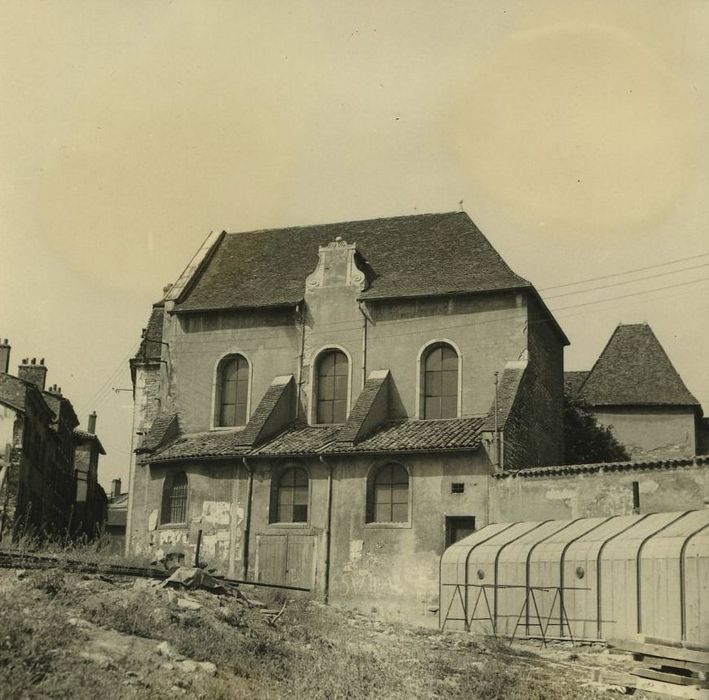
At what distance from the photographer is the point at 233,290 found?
3538 cm

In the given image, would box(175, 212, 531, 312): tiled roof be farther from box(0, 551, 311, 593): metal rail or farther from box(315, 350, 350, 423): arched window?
box(0, 551, 311, 593): metal rail

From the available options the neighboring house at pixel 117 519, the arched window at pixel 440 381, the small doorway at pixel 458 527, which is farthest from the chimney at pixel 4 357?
the neighboring house at pixel 117 519

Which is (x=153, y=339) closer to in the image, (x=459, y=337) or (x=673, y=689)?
(x=459, y=337)

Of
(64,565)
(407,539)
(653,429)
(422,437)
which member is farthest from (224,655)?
(653,429)

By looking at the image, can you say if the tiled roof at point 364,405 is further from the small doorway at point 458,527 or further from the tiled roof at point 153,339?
the tiled roof at point 153,339

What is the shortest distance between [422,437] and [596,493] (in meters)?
5.52

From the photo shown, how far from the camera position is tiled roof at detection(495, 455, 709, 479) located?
80.7ft

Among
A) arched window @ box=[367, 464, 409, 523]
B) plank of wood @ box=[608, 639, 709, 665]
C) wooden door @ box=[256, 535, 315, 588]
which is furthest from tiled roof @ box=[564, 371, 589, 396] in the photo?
plank of wood @ box=[608, 639, 709, 665]

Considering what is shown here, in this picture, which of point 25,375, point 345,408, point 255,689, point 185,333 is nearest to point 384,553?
point 345,408

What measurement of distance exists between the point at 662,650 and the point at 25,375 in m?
30.4

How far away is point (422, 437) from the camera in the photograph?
29625 mm

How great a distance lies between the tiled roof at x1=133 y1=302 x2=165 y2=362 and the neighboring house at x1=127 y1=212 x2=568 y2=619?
0.53 metres

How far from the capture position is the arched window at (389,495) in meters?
29.4

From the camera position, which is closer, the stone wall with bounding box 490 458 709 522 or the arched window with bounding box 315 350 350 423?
the stone wall with bounding box 490 458 709 522
